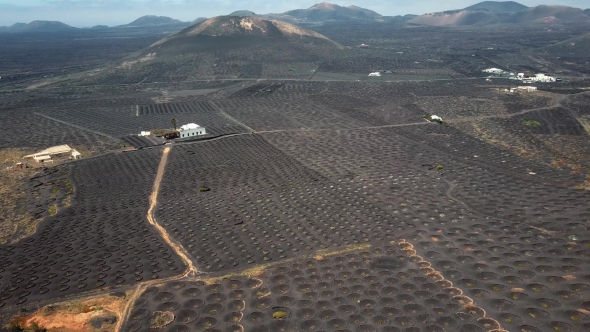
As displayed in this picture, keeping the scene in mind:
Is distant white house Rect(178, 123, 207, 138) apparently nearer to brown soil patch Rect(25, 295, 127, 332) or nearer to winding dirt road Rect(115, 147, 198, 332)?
winding dirt road Rect(115, 147, 198, 332)

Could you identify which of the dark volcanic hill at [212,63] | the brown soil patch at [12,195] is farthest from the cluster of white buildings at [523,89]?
the brown soil patch at [12,195]

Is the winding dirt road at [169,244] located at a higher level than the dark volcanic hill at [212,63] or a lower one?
lower

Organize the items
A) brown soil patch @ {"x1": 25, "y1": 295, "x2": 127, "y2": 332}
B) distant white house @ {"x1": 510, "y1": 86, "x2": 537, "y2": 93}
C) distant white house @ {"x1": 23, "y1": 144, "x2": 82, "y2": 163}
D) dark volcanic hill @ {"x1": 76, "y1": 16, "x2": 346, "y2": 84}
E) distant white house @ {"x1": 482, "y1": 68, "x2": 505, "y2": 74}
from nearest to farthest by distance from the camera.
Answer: brown soil patch @ {"x1": 25, "y1": 295, "x2": 127, "y2": 332} → distant white house @ {"x1": 23, "y1": 144, "x2": 82, "y2": 163} → distant white house @ {"x1": 510, "y1": 86, "x2": 537, "y2": 93} → distant white house @ {"x1": 482, "y1": 68, "x2": 505, "y2": 74} → dark volcanic hill @ {"x1": 76, "y1": 16, "x2": 346, "y2": 84}

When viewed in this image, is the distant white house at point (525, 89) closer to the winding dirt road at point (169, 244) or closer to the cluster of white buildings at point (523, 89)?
the cluster of white buildings at point (523, 89)

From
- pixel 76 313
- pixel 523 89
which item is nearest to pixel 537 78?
pixel 523 89

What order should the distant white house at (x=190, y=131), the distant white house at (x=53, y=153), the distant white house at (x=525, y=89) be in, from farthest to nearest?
the distant white house at (x=525, y=89), the distant white house at (x=190, y=131), the distant white house at (x=53, y=153)

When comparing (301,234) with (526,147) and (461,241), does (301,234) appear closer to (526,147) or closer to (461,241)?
(461,241)

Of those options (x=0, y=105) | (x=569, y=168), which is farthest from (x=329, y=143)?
(x=0, y=105)

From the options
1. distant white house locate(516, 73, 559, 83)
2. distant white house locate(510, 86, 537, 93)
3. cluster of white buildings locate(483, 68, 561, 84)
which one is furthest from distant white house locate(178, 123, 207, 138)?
distant white house locate(516, 73, 559, 83)

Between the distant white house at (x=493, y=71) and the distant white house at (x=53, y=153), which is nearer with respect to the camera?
the distant white house at (x=53, y=153)
